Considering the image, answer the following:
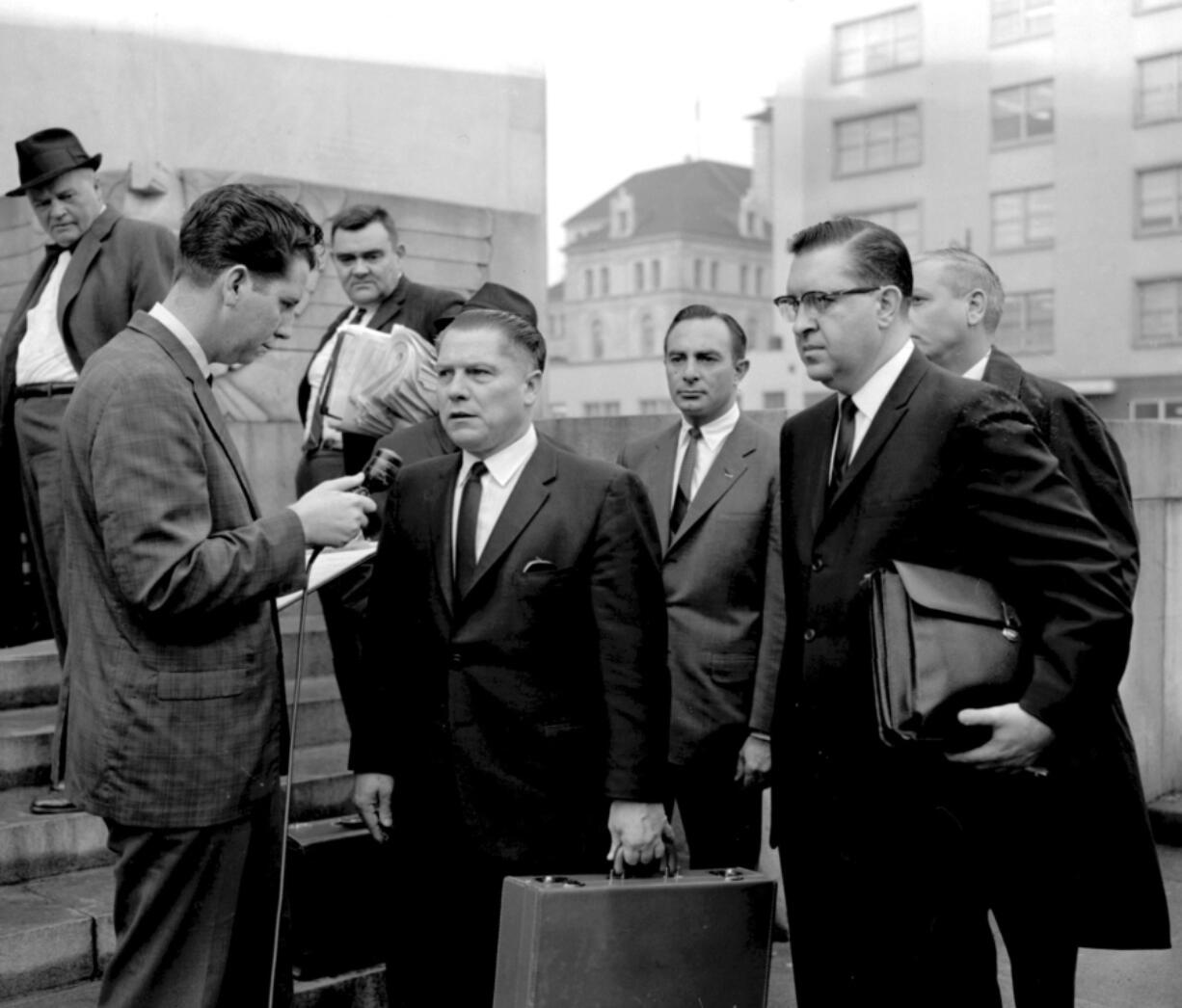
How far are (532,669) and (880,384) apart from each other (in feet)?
3.40

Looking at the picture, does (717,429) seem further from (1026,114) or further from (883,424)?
(1026,114)

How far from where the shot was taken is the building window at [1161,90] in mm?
42125

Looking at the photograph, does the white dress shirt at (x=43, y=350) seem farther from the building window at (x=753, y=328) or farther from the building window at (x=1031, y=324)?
the building window at (x=753, y=328)

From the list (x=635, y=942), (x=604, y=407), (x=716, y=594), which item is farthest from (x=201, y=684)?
(x=604, y=407)

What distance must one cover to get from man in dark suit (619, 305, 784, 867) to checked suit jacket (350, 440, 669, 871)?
105 centimetres

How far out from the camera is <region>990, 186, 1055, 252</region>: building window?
44625 mm

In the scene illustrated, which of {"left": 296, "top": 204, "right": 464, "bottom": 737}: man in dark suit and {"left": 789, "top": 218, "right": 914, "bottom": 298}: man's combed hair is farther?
{"left": 296, "top": 204, "right": 464, "bottom": 737}: man in dark suit

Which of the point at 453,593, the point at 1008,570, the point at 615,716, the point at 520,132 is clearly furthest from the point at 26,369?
the point at 520,132

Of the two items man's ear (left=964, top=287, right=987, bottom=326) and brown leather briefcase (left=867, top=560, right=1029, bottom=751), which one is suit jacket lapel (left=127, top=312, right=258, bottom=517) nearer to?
brown leather briefcase (left=867, top=560, right=1029, bottom=751)

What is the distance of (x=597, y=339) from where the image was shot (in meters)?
85.4

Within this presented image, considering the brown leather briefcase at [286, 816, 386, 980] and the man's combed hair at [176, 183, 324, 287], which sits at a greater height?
the man's combed hair at [176, 183, 324, 287]

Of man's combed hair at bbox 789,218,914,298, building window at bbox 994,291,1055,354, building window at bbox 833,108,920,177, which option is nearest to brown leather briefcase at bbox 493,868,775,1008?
man's combed hair at bbox 789,218,914,298

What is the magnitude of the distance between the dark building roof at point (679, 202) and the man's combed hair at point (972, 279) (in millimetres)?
81498

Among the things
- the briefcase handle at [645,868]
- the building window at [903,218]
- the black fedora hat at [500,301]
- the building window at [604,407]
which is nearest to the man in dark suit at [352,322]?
the black fedora hat at [500,301]
